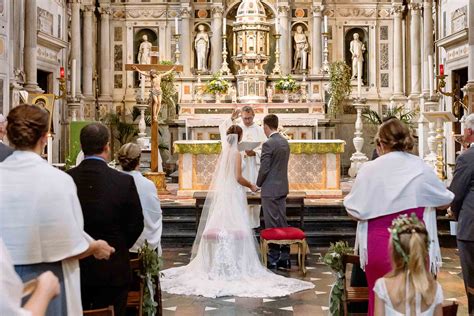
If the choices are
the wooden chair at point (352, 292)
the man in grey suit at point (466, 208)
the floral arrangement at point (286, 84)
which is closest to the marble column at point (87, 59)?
the floral arrangement at point (286, 84)

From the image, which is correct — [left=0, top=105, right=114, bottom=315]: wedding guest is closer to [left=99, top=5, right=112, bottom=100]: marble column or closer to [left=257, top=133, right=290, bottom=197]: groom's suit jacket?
[left=257, top=133, right=290, bottom=197]: groom's suit jacket

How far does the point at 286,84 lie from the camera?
1811cm

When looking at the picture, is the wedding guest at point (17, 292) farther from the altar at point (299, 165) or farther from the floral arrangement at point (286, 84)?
the floral arrangement at point (286, 84)

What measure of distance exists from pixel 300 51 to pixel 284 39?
20.9 inches

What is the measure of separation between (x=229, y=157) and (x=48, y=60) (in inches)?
370

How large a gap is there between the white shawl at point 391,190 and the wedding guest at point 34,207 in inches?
76.6

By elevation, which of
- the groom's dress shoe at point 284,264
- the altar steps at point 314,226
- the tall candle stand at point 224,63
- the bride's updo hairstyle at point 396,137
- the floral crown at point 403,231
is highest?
the tall candle stand at point 224,63

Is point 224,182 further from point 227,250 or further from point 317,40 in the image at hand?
point 317,40

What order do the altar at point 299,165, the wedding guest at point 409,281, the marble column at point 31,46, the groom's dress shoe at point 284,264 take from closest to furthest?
the wedding guest at point 409,281
the groom's dress shoe at point 284,264
the altar at point 299,165
the marble column at point 31,46

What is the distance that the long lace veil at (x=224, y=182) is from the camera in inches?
329

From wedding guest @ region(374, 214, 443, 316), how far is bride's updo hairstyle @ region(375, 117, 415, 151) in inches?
47.5

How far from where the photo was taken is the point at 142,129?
49.0 ft

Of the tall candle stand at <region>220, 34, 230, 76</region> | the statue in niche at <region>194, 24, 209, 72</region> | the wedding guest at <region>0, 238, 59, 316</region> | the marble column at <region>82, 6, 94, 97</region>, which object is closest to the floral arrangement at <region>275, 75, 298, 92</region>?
the tall candle stand at <region>220, 34, 230, 76</region>

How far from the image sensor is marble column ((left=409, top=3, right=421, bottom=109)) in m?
19.3
